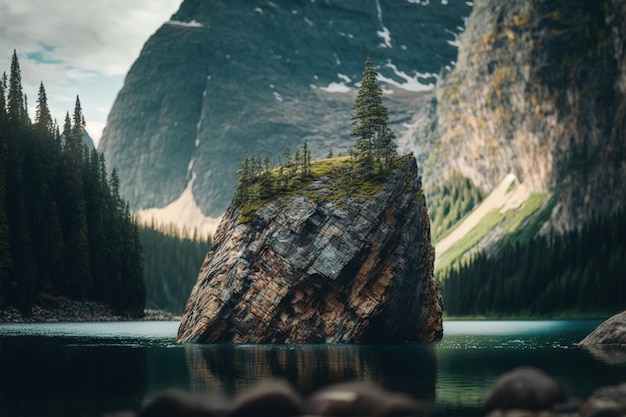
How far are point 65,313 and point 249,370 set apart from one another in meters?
113

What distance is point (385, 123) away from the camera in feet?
374

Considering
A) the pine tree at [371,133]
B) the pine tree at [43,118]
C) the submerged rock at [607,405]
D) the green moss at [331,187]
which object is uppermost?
the pine tree at [43,118]

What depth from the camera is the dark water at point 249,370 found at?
1684 inches

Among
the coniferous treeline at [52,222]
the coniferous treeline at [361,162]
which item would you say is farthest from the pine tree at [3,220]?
the coniferous treeline at [361,162]

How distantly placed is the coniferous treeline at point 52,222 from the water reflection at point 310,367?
250 ft

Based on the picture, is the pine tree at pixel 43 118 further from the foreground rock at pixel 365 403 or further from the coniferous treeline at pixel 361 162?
the foreground rock at pixel 365 403

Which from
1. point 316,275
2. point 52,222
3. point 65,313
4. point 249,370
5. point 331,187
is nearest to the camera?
point 249,370

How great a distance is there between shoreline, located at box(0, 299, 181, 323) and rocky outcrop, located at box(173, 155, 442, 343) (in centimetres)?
5398

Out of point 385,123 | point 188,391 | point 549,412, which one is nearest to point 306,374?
point 188,391

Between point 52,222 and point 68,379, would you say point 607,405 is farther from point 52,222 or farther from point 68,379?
point 52,222

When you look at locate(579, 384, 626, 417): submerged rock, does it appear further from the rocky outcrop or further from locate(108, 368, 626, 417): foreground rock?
the rocky outcrop

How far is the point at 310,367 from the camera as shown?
197 feet

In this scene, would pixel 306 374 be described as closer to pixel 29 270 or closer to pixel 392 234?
pixel 392 234

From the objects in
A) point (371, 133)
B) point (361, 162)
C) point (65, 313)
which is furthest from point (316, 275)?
point (65, 313)
